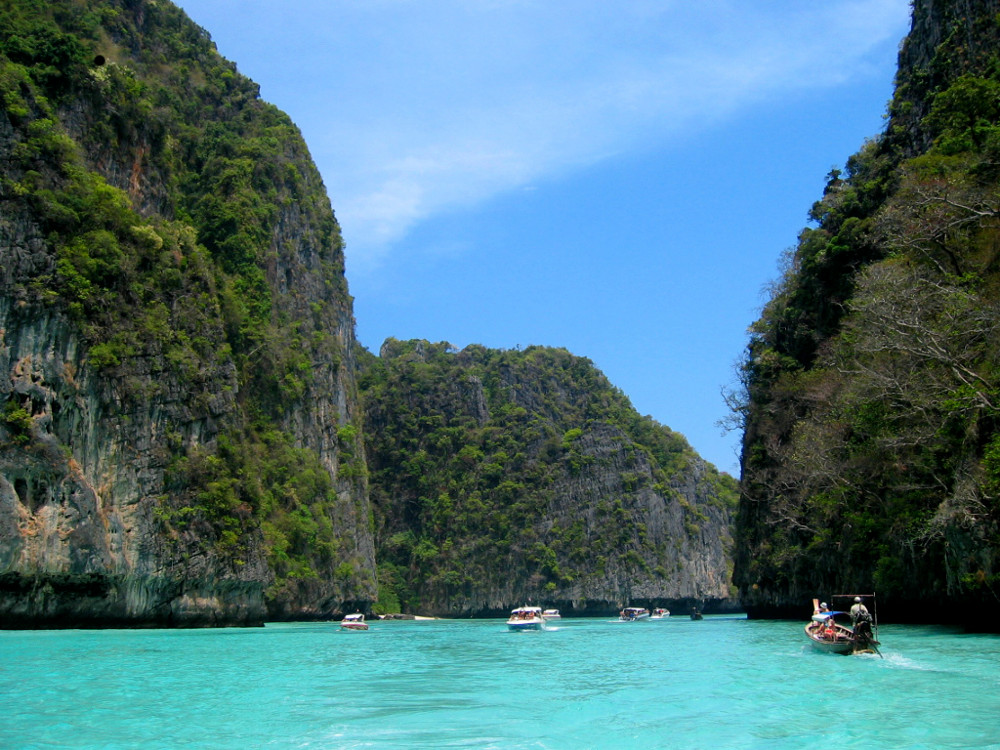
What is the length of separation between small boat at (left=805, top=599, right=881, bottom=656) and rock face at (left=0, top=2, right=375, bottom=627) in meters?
22.6

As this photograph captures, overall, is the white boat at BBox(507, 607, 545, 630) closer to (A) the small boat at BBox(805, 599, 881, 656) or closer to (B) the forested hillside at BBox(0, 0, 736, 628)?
(B) the forested hillside at BBox(0, 0, 736, 628)

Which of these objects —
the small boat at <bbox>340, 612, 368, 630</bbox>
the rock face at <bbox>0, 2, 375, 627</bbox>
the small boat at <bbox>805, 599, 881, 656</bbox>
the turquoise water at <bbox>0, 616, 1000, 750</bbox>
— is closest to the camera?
the turquoise water at <bbox>0, 616, 1000, 750</bbox>

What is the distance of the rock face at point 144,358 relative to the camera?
27719 mm

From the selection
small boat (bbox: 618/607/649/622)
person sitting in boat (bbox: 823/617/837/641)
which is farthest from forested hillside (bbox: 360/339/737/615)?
person sitting in boat (bbox: 823/617/837/641)

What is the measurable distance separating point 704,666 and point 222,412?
27.1m

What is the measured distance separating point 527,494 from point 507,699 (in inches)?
2724

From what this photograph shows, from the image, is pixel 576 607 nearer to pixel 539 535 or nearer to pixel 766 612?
pixel 539 535

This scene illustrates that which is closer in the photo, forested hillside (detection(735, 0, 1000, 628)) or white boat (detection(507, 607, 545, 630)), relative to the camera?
forested hillside (detection(735, 0, 1000, 628))

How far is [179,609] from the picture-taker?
110 ft

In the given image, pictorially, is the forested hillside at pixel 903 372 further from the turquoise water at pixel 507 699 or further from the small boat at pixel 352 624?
the small boat at pixel 352 624

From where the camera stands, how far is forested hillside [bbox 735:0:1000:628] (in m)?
19.7

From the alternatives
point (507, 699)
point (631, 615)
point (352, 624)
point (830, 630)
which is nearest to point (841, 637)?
point (830, 630)

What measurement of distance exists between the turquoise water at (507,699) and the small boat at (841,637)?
0.25 meters

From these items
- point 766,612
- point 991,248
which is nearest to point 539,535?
point 766,612
